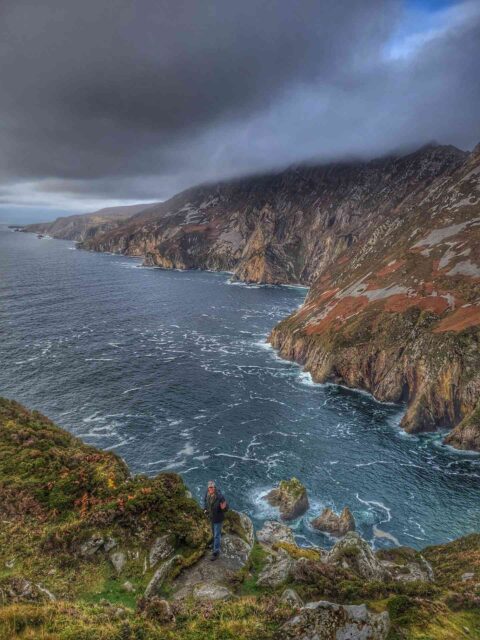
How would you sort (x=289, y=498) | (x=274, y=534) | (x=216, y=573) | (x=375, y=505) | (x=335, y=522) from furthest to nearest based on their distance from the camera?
(x=375, y=505)
(x=289, y=498)
(x=335, y=522)
(x=274, y=534)
(x=216, y=573)

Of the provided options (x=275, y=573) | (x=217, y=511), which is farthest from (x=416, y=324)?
(x=217, y=511)

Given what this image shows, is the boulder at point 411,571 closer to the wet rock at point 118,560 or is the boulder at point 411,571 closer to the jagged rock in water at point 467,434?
the wet rock at point 118,560

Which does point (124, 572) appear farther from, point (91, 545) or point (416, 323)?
point (416, 323)

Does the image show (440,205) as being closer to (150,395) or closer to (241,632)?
(150,395)

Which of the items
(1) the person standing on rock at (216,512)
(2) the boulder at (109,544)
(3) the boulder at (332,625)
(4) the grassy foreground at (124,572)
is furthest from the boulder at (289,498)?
(3) the boulder at (332,625)

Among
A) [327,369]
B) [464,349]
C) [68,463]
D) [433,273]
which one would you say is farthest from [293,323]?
[68,463]

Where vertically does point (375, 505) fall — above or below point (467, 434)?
below
